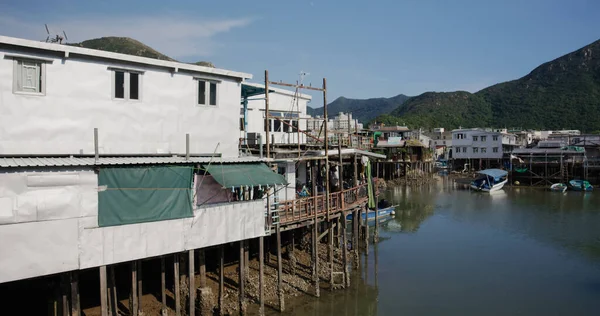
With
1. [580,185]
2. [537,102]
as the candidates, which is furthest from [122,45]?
[537,102]

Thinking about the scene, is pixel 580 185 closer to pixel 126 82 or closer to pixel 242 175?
pixel 242 175

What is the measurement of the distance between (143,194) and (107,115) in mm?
3385

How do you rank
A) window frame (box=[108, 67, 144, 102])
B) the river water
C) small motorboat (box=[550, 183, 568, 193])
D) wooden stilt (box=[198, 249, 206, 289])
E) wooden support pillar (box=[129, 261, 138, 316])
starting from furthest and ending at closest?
small motorboat (box=[550, 183, 568, 193]), the river water, wooden stilt (box=[198, 249, 206, 289]), window frame (box=[108, 67, 144, 102]), wooden support pillar (box=[129, 261, 138, 316])

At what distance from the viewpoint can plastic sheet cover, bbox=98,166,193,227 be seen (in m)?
12.8

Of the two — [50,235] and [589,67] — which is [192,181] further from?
[589,67]

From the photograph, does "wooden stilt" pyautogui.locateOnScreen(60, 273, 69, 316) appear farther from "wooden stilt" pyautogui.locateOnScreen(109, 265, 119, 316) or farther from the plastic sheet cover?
the plastic sheet cover

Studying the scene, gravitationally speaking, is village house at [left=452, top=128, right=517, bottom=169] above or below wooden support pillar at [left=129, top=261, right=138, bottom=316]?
above

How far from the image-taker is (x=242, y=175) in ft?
50.0

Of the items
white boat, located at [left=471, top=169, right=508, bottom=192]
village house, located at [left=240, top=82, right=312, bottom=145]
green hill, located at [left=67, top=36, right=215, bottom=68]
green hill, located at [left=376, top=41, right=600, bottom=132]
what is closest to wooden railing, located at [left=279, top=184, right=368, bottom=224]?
village house, located at [left=240, top=82, right=312, bottom=145]

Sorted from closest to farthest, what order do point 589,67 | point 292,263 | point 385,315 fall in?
1. point 385,315
2. point 292,263
3. point 589,67

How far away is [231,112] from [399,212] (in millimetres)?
29350

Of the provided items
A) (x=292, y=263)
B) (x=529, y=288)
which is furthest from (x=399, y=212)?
(x=292, y=263)

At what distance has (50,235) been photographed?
11.7 m

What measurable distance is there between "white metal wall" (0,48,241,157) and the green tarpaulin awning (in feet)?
Answer: 6.73
